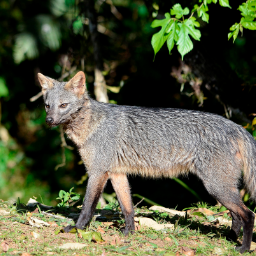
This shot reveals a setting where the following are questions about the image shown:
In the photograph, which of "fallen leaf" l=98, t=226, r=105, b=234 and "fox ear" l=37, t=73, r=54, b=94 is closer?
"fallen leaf" l=98, t=226, r=105, b=234

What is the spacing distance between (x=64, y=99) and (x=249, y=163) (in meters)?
2.93

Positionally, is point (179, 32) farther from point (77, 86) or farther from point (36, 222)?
point (36, 222)

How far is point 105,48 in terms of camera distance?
9570 millimetres

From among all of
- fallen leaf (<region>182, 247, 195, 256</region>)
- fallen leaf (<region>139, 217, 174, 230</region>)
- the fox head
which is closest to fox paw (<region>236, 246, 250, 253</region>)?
fallen leaf (<region>182, 247, 195, 256</region>)

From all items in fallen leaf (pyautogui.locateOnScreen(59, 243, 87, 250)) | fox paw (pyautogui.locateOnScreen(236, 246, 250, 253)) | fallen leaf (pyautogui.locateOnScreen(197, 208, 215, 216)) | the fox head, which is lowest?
fallen leaf (pyautogui.locateOnScreen(197, 208, 215, 216))

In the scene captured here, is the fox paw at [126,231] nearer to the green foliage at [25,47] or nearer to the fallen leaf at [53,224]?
the fallen leaf at [53,224]

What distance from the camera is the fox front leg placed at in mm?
5031

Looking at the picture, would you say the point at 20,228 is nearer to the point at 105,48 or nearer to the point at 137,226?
the point at 137,226

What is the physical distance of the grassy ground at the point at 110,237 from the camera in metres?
4.20

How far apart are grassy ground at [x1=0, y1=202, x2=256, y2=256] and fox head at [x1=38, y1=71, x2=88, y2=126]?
59.9 inches

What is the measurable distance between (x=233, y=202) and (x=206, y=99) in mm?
3530

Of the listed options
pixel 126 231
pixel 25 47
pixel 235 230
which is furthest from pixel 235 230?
pixel 25 47

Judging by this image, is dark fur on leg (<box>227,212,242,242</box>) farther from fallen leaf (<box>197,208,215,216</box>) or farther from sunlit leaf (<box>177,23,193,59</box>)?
sunlit leaf (<box>177,23,193,59</box>)

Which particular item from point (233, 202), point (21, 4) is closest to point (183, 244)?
point (233, 202)
